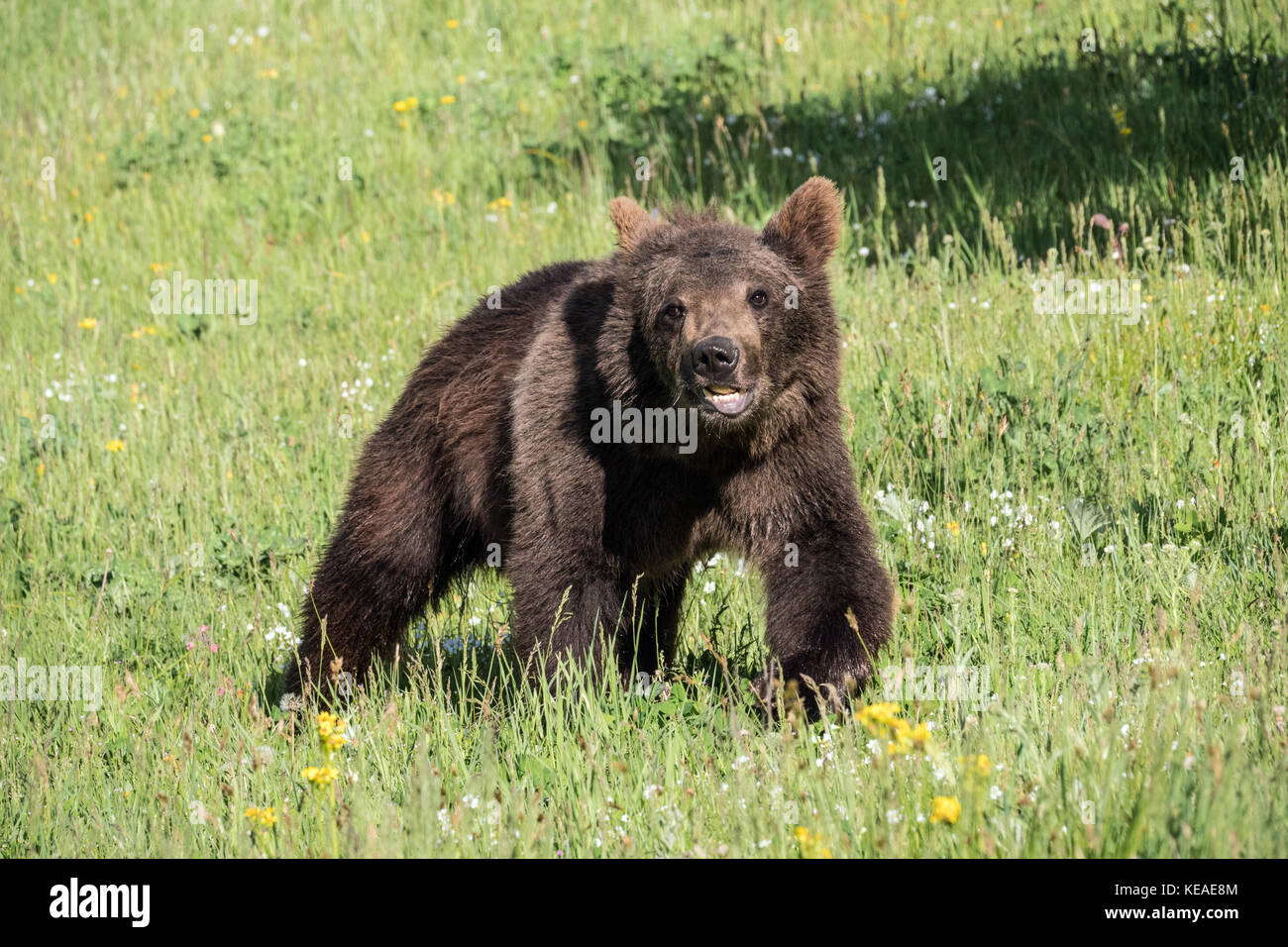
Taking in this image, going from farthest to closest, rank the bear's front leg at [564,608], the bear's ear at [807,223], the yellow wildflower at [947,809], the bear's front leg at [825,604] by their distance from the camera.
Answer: the bear's ear at [807,223]
the bear's front leg at [564,608]
the bear's front leg at [825,604]
the yellow wildflower at [947,809]

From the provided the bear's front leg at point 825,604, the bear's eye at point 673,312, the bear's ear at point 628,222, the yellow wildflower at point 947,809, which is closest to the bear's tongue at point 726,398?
the bear's eye at point 673,312

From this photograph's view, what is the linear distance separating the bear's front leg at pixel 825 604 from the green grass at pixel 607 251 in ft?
0.66

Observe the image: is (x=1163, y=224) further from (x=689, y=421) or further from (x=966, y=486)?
(x=689, y=421)

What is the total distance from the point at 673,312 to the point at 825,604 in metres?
1.16

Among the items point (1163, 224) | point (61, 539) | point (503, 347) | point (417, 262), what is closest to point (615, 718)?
point (503, 347)

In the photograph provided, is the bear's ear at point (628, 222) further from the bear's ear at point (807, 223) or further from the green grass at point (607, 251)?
the green grass at point (607, 251)

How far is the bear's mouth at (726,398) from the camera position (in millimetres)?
4719

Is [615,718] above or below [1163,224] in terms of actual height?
below

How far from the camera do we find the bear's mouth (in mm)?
4719

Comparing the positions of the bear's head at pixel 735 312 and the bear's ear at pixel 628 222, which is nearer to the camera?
the bear's head at pixel 735 312

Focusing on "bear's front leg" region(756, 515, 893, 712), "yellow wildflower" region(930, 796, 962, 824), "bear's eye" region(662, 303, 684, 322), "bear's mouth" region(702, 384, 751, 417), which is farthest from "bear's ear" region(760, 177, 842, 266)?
"yellow wildflower" region(930, 796, 962, 824)

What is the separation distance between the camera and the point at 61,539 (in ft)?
23.9

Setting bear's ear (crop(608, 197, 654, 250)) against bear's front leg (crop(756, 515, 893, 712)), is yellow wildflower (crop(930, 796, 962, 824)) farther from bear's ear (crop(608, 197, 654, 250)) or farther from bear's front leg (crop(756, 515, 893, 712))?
bear's ear (crop(608, 197, 654, 250))

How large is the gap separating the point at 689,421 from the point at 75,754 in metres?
2.57
